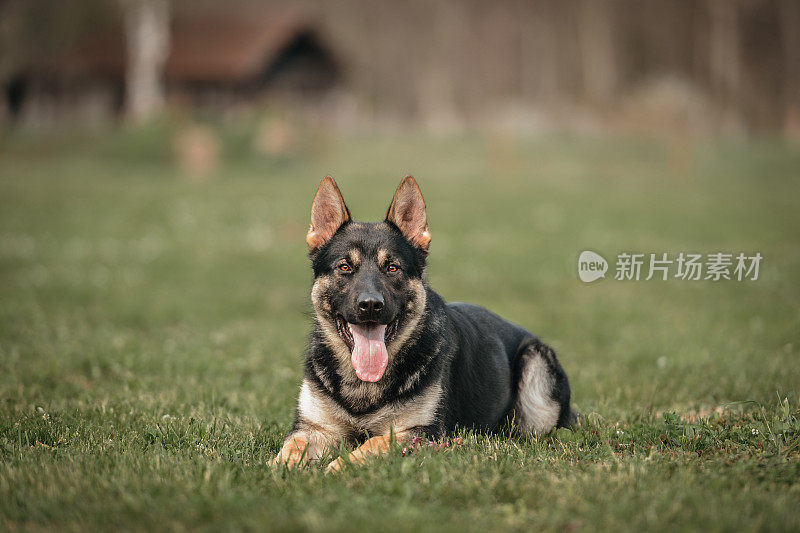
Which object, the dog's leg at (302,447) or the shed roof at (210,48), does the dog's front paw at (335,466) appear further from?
the shed roof at (210,48)

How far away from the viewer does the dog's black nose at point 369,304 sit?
4.96 meters

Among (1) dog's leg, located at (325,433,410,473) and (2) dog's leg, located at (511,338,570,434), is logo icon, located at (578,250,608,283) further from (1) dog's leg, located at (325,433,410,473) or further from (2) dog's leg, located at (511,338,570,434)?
(1) dog's leg, located at (325,433,410,473)

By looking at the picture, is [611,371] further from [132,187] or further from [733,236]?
[132,187]

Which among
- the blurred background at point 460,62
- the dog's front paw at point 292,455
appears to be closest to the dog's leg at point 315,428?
the dog's front paw at point 292,455

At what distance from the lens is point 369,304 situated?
4973 mm

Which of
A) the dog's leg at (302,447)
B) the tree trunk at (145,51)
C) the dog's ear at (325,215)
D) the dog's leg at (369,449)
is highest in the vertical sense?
the tree trunk at (145,51)

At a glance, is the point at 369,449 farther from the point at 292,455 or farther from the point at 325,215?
the point at 325,215

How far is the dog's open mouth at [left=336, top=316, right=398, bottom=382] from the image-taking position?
5.18 m

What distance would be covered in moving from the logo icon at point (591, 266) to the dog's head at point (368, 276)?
872cm

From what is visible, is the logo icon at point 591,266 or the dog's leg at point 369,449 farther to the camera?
the logo icon at point 591,266

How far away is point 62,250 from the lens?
17.5 meters

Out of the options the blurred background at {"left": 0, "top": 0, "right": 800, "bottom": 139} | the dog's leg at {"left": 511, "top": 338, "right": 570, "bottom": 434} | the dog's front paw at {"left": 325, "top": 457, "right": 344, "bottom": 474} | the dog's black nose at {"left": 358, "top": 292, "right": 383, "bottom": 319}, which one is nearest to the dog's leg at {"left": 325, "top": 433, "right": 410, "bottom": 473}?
the dog's front paw at {"left": 325, "top": 457, "right": 344, "bottom": 474}

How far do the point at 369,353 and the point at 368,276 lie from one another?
1.80 ft

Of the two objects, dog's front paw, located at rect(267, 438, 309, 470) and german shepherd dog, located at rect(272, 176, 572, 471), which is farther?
german shepherd dog, located at rect(272, 176, 572, 471)
